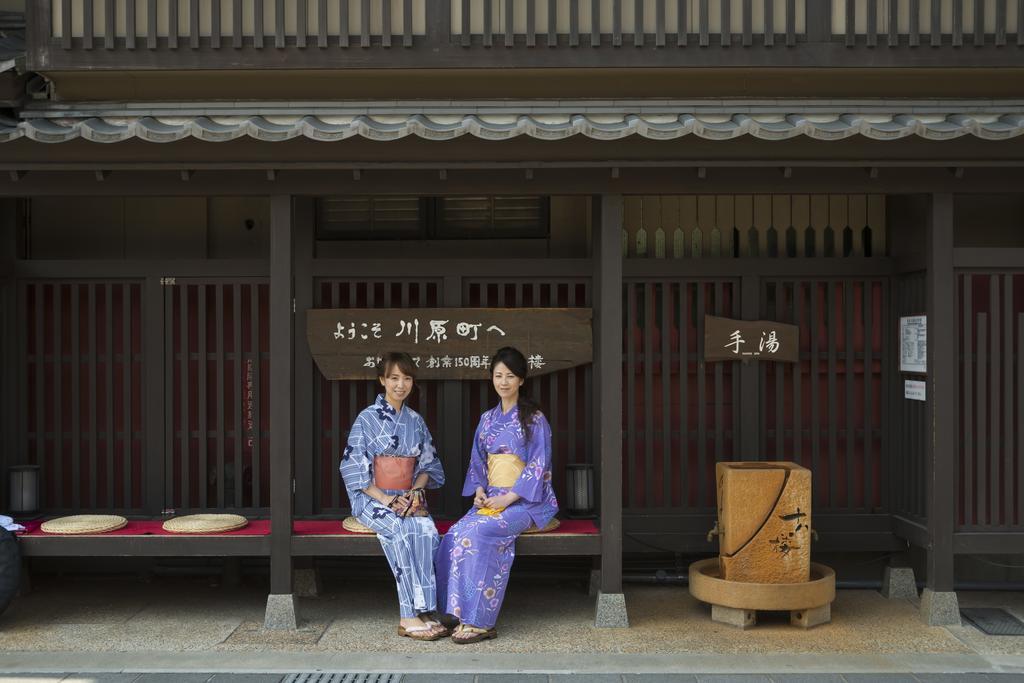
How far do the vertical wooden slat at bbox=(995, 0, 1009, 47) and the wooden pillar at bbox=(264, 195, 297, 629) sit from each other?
5.52m

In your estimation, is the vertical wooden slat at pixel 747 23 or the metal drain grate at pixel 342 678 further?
the vertical wooden slat at pixel 747 23

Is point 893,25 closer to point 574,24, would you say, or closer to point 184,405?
point 574,24

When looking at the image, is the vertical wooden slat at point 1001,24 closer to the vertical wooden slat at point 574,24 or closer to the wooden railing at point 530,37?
the wooden railing at point 530,37

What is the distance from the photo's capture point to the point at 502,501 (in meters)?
7.17

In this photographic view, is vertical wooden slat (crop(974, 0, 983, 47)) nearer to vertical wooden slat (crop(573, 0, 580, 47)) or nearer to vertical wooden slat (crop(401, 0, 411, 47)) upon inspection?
vertical wooden slat (crop(573, 0, 580, 47))

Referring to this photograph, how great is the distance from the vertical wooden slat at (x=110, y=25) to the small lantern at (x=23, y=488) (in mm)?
3345

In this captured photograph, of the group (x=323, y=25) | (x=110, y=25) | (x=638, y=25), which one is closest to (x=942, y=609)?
(x=638, y=25)

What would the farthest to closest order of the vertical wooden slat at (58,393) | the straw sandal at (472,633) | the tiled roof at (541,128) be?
the vertical wooden slat at (58,393)
the straw sandal at (472,633)
the tiled roof at (541,128)

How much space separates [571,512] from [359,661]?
7.27 feet

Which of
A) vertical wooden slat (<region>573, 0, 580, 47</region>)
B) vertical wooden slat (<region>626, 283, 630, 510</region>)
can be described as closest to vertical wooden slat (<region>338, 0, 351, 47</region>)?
vertical wooden slat (<region>573, 0, 580, 47</region>)

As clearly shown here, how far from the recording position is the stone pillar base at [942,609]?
7.25 metres

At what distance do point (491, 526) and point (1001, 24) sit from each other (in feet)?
17.9

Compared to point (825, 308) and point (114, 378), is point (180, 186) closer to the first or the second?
point (114, 378)

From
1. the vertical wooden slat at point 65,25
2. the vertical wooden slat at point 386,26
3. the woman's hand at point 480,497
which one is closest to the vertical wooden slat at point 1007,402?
the woman's hand at point 480,497
